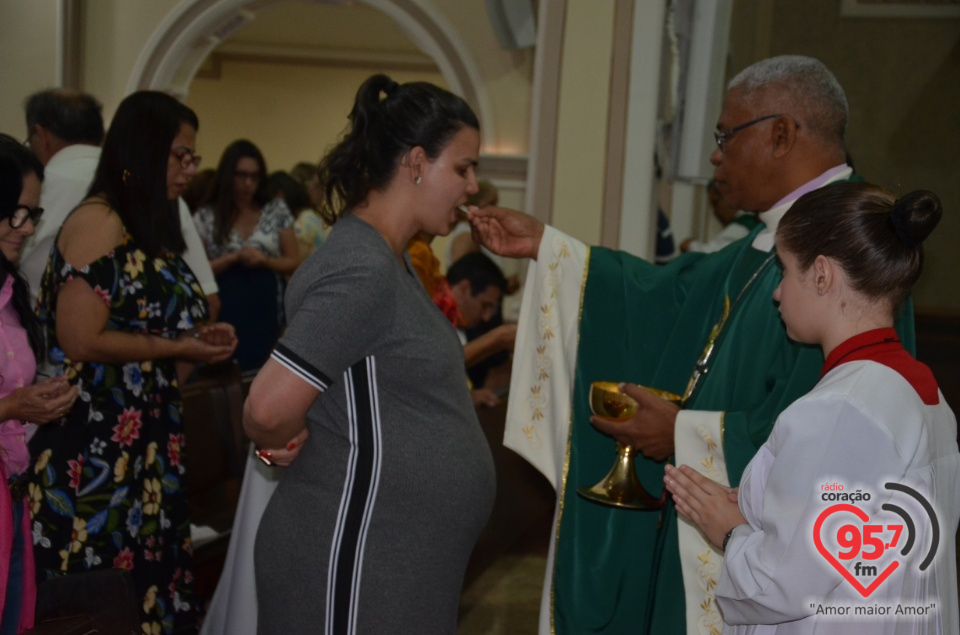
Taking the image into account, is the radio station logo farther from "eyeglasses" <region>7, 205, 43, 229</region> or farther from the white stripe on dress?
"eyeglasses" <region>7, 205, 43, 229</region>

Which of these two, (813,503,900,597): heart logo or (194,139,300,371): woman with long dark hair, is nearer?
(813,503,900,597): heart logo

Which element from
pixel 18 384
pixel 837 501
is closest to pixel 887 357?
pixel 837 501

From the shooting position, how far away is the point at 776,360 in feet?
6.93

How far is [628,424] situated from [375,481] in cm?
66

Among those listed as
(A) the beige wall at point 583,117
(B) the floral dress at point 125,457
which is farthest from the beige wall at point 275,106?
(B) the floral dress at point 125,457

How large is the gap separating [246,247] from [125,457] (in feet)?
9.03

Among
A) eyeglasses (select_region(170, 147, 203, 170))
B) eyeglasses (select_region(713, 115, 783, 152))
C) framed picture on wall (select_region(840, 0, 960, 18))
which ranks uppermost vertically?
framed picture on wall (select_region(840, 0, 960, 18))

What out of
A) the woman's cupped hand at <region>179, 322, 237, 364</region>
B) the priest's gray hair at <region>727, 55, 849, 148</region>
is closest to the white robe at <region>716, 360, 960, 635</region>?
the priest's gray hair at <region>727, 55, 849, 148</region>

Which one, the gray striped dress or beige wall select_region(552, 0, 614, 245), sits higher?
beige wall select_region(552, 0, 614, 245)

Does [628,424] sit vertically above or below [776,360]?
below

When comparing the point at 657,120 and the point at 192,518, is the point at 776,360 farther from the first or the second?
the point at 657,120

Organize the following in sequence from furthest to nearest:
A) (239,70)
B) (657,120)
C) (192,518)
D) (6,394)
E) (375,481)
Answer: (239,70)
(657,120)
(192,518)
(6,394)
(375,481)

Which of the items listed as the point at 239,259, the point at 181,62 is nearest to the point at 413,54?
the point at 181,62

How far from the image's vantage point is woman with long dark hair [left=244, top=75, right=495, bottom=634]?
1.68 metres
